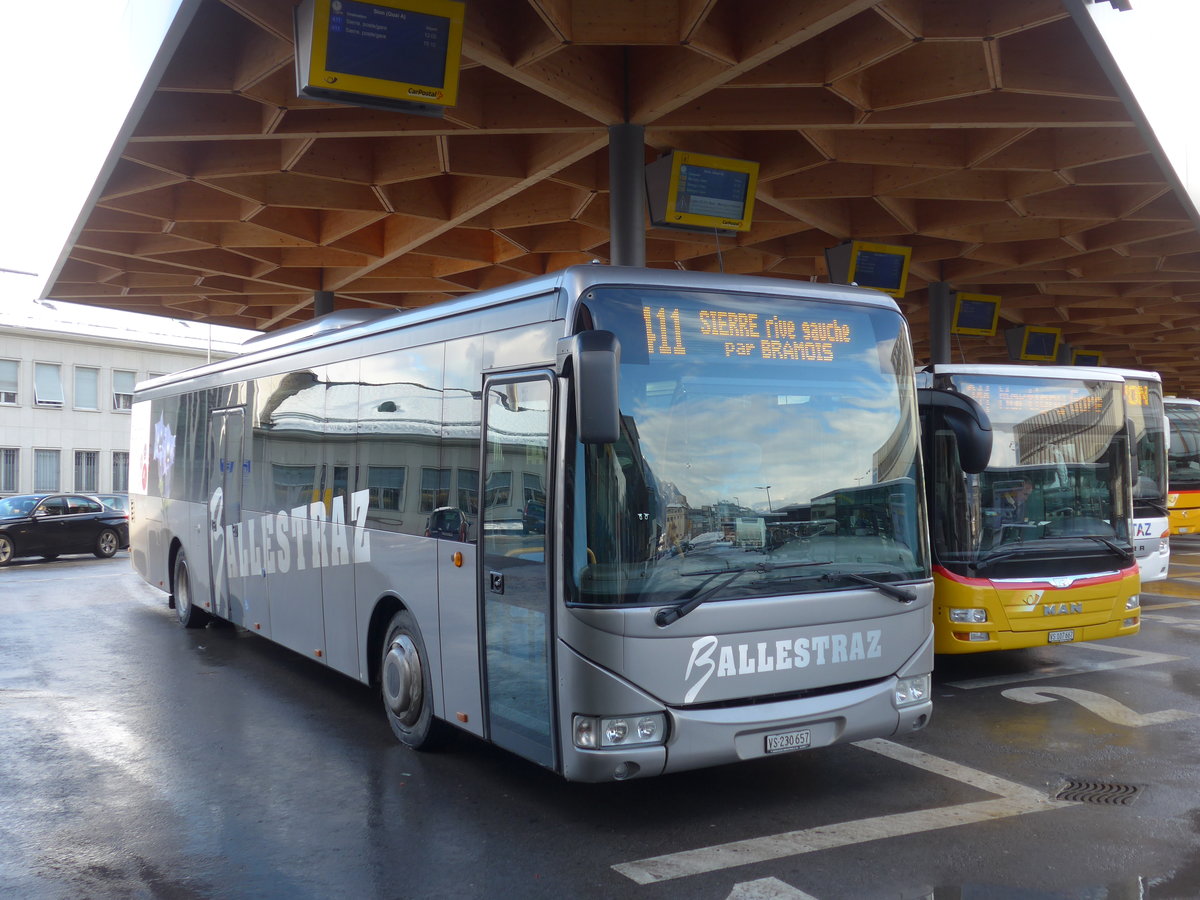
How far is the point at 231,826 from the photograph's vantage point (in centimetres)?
599

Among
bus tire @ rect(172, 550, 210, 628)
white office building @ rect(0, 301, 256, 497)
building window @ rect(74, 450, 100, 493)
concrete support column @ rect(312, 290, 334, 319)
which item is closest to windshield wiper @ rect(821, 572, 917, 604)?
bus tire @ rect(172, 550, 210, 628)

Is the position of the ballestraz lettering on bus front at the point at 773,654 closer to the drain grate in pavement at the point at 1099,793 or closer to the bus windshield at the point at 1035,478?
the drain grate in pavement at the point at 1099,793


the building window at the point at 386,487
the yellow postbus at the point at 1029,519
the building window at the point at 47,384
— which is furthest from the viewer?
the building window at the point at 47,384

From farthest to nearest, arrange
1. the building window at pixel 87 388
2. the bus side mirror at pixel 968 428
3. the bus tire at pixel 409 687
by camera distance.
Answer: the building window at pixel 87 388 → the bus side mirror at pixel 968 428 → the bus tire at pixel 409 687

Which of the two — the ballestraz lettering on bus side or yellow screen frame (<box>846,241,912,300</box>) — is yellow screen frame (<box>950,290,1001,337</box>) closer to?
yellow screen frame (<box>846,241,912,300</box>)

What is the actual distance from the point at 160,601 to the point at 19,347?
3353 cm

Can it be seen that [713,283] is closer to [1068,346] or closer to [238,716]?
[238,716]

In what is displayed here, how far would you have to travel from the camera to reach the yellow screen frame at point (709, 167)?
478 inches

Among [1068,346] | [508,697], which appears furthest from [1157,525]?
[1068,346]

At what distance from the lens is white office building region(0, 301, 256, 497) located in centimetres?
4434

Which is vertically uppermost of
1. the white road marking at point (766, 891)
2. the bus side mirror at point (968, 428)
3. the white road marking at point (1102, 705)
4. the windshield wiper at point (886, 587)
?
the bus side mirror at point (968, 428)

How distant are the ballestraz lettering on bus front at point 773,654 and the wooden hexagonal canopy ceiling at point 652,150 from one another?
13.4 ft

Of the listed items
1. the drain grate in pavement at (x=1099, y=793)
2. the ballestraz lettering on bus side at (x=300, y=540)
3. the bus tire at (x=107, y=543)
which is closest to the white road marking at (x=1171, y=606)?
the drain grate in pavement at (x=1099, y=793)

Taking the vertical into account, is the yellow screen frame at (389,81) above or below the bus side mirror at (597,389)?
above
